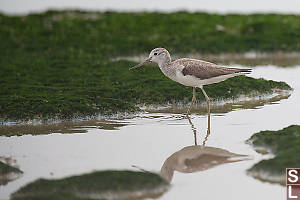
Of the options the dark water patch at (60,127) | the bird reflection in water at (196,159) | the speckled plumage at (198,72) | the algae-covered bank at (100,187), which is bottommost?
the algae-covered bank at (100,187)

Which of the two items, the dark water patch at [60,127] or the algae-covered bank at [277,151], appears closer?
the algae-covered bank at [277,151]

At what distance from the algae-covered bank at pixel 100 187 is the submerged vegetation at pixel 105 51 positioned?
5028 millimetres

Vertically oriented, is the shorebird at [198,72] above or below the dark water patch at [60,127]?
above

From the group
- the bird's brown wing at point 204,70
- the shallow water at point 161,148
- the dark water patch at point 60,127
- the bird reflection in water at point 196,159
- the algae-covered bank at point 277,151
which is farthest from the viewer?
the bird's brown wing at point 204,70

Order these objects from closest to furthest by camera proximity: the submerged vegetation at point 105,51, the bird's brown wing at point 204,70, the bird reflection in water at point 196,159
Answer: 1. the bird reflection in water at point 196,159
2. the bird's brown wing at point 204,70
3. the submerged vegetation at point 105,51

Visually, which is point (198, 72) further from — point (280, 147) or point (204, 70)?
point (280, 147)

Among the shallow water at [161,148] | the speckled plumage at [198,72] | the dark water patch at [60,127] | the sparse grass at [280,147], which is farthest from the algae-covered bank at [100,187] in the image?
Answer: the speckled plumage at [198,72]

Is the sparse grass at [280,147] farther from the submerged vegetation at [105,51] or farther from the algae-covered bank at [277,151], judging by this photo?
the submerged vegetation at [105,51]

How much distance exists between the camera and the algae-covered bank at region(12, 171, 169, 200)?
928 centimetres

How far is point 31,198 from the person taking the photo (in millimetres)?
9141

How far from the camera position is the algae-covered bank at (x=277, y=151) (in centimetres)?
995

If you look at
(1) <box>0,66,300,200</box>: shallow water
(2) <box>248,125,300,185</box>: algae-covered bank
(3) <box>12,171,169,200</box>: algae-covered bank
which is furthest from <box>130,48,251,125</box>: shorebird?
(3) <box>12,171,169,200</box>: algae-covered bank

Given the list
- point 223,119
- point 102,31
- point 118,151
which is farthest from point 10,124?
point 102,31

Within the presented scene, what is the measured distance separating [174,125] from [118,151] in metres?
2.48
